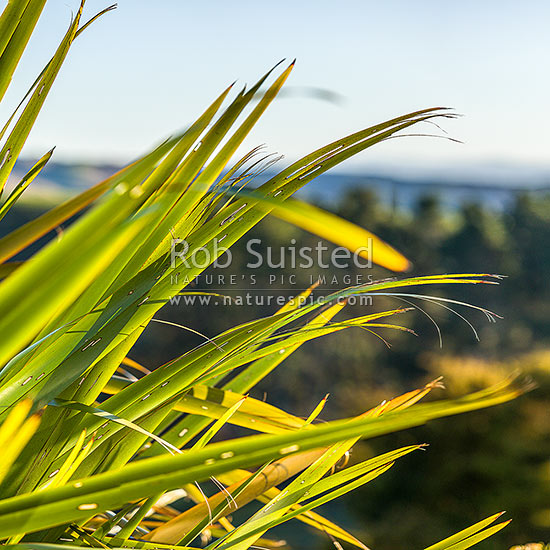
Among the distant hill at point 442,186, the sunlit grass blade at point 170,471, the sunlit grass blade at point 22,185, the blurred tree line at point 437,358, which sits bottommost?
the blurred tree line at point 437,358

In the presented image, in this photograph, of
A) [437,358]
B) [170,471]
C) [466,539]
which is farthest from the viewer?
[437,358]

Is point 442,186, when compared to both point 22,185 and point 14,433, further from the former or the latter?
point 14,433

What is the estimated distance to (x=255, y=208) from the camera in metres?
0.37

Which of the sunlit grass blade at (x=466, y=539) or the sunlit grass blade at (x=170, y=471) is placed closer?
the sunlit grass blade at (x=170, y=471)

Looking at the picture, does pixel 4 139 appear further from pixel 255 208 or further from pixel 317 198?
pixel 317 198

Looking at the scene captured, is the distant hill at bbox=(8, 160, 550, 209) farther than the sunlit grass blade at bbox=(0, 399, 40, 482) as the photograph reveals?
Yes

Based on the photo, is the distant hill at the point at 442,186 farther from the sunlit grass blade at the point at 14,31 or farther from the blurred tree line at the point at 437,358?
the sunlit grass blade at the point at 14,31

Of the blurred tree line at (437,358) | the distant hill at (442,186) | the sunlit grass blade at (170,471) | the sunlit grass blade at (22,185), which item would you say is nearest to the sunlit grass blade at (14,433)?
the sunlit grass blade at (170,471)

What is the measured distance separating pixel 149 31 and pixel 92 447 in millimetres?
9930

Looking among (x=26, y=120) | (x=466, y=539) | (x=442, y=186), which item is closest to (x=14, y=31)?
(x=26, y=120)

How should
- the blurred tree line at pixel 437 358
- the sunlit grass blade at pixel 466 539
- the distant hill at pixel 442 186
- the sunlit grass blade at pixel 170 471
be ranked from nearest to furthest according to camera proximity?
the sunlit grass blade at pixel 170 471, the sunlit grass blade at pixel 466 539, the blurred tree line at pixel 437 358, the distant hill at pixel 442 186

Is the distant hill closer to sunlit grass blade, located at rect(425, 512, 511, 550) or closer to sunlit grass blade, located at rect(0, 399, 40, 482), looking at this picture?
sunlit grass blade, located at rect(425, 512, 511, 550)

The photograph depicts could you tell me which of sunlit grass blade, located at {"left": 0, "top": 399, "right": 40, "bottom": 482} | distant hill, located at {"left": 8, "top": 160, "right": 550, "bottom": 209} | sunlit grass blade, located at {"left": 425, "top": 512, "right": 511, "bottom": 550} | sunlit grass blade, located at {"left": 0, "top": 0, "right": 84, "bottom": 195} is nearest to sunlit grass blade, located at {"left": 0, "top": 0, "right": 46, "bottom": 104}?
sunlit grass blade, located at {"left": 0, "top": 0, "right": 84, "bottom": 195}

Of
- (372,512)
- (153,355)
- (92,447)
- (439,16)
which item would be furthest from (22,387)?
(439,16)
